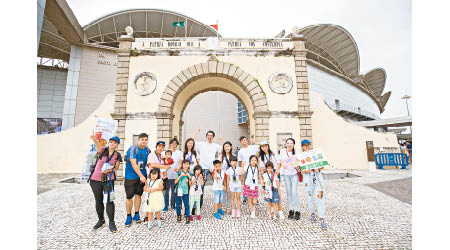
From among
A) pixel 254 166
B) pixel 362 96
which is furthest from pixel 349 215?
pixel 362 96

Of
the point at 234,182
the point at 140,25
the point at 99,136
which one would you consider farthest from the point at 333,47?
the point at 99,136

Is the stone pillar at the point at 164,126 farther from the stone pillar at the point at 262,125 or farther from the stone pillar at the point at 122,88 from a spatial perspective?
the stone pillar at the point at 262,125

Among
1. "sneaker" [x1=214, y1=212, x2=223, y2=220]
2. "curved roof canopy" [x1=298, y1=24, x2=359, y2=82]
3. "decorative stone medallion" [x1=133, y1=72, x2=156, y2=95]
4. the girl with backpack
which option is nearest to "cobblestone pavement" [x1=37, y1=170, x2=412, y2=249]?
"sneaker" [x1=214, y1=212, x2=223, y2=220]

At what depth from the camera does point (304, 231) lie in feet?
11.5

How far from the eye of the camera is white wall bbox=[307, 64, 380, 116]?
21466mm

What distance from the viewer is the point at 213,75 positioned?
9586 millimetres

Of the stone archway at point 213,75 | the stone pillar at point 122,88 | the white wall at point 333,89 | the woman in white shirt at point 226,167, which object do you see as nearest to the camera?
the woman in white shirt at point 226,167

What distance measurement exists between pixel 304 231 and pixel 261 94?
687cm

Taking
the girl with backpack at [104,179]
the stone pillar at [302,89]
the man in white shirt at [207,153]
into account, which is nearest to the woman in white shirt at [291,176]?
the man in white shirt at [207,153]

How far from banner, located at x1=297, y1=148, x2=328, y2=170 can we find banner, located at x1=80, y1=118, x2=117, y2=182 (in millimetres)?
4400

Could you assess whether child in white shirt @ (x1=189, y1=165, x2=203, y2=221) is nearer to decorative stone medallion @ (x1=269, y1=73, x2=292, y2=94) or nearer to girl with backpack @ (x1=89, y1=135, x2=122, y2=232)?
girl with backpack @ (x1=89, y1=135, x2=122, y2=232)

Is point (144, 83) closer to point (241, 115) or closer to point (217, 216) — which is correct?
point (217, 216)

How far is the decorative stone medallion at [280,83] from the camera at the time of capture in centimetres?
937

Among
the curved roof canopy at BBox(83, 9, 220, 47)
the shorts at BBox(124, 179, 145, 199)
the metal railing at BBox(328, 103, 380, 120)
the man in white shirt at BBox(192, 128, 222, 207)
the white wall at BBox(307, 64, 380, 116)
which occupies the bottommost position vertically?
the shorts at BBox(124, 179, 145, 199)
